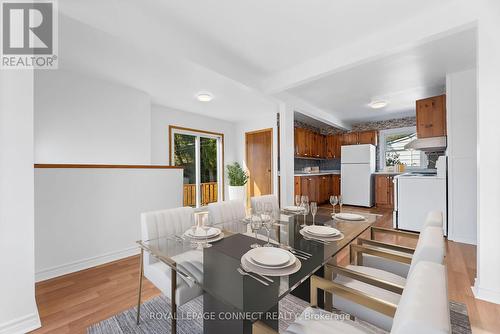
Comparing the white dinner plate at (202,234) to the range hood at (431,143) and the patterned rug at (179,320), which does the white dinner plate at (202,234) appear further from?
the range hood at (431,143)

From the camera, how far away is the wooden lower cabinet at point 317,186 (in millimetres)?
5277

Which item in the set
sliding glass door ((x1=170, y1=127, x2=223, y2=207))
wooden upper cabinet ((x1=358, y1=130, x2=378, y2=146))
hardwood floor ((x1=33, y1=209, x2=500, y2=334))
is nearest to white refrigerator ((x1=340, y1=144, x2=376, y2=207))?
wooden upper cabinet ((x1=358, y1=130, x2=378, y2=146))

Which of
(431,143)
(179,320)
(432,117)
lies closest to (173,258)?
(179,320)

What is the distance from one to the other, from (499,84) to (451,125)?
169 centimetres

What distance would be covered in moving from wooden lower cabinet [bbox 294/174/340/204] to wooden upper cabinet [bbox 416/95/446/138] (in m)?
2.43

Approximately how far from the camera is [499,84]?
1.77 meters

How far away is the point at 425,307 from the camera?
54 cm

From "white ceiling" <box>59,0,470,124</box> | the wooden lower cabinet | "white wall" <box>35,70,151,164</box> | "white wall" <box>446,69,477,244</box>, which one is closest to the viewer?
"white ceiling" <box>59,0,470,124</box>

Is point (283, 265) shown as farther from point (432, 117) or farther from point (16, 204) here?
point (432, 117)

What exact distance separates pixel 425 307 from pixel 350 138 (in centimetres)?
656

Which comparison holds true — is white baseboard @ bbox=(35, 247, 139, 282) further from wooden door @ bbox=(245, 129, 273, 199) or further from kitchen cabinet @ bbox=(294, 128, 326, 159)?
kitchen cabinet @ bbox=(294, 128, 326, 159)

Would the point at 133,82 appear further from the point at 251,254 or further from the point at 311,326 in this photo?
the point at 311,326

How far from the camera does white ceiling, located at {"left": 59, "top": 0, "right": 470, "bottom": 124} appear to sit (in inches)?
74.9

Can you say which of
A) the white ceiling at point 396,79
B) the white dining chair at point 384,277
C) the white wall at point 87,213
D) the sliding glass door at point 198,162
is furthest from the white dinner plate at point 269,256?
the sliding glass door at point 198,162
